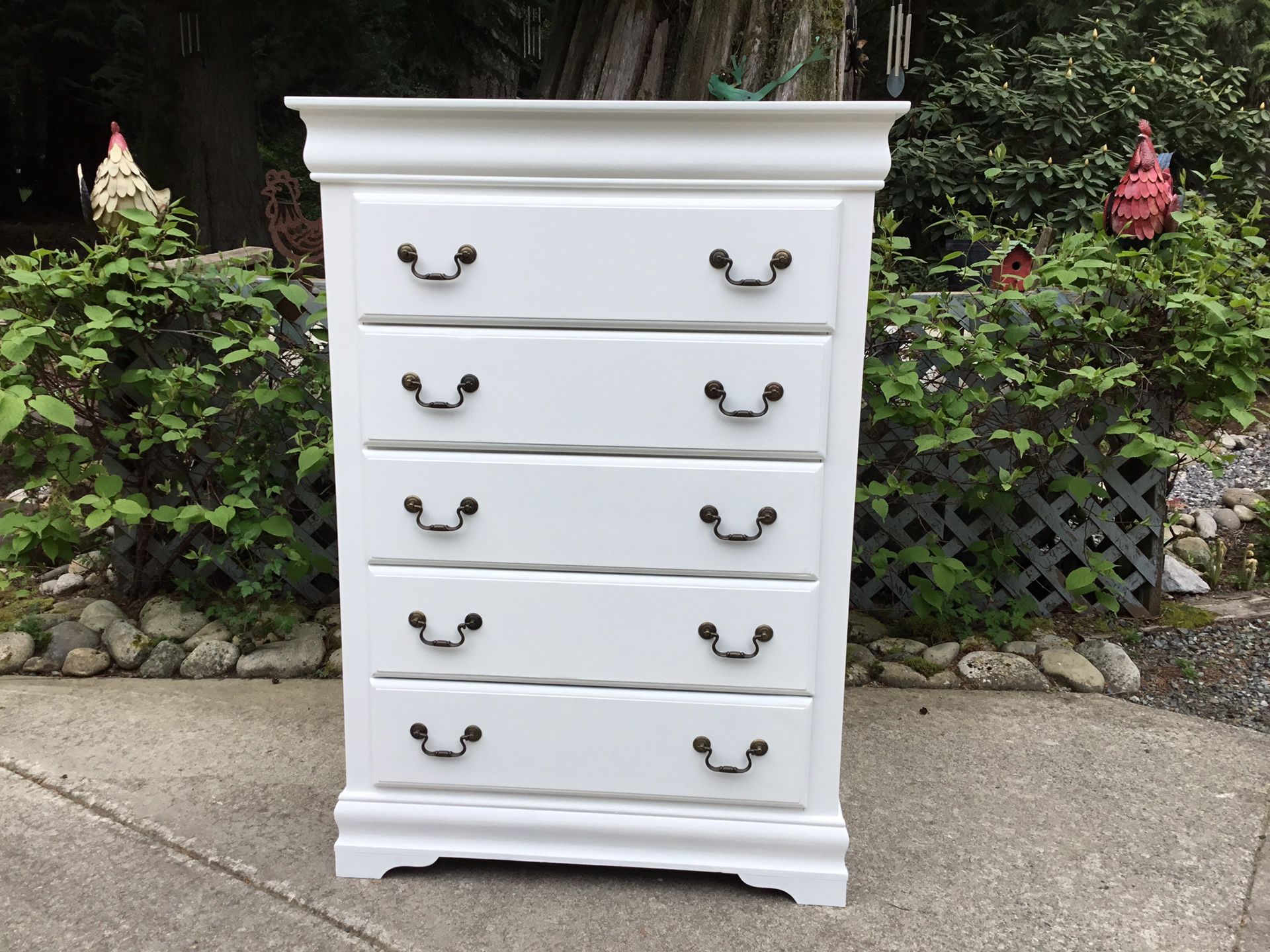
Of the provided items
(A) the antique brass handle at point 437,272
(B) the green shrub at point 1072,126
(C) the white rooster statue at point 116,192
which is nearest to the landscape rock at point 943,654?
(A) the antique brass handle at point 437,272

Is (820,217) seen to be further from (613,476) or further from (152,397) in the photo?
(152,397)

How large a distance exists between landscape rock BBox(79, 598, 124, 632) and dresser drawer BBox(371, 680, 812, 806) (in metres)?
1.35

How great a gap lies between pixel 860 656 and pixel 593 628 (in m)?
1.16

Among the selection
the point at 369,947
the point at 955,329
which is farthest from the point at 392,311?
the point at 955,329

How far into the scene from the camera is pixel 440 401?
1574 millimetres

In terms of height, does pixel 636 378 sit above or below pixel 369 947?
above

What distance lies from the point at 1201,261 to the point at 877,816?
1.62 metres

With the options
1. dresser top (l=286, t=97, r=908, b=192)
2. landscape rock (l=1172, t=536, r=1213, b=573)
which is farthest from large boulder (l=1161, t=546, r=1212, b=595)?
dresser top (l=286, t=97, r=908, b=192)

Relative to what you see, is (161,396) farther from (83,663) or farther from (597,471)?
(597,471)

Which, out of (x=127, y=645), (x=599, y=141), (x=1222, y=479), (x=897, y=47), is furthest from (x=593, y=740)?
(x=1222, y=479)

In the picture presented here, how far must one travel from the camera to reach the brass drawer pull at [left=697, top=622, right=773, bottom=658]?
161cm

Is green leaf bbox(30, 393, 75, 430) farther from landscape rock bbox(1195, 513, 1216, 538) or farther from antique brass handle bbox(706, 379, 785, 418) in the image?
landscape rock bbox(1195, 513, 1216, 538)

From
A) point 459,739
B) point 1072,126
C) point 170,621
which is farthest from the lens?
point 1072,126

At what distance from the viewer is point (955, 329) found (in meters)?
2.47
